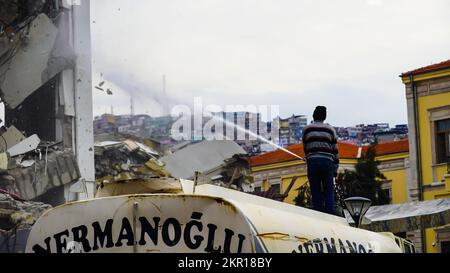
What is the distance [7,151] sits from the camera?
28250mm

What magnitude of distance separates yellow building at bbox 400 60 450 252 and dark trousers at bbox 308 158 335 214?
88.5ft

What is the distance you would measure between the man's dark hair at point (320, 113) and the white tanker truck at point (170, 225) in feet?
8.63

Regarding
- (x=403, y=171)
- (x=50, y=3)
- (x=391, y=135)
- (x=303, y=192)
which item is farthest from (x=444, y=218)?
(x=391, y=135)

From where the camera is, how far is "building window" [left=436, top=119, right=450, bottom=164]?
37375 mm

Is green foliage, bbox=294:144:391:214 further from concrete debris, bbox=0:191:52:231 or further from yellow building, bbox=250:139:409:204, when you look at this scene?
concrete debris, bbox=0:191:52:231

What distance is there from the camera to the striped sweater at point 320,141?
33.9 ft

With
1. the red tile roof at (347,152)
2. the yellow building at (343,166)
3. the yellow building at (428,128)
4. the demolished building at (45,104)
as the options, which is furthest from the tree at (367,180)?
the demolished building at (45,104)

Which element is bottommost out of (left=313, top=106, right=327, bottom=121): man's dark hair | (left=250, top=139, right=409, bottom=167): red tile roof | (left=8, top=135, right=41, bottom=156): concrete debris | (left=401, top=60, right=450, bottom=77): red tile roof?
(left=313, top=106, right=327, bottom=121): man's dark hair

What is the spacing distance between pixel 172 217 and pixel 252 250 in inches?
19.9

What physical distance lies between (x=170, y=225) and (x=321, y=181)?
346cm

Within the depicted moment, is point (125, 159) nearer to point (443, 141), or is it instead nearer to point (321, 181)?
point (443, 141)

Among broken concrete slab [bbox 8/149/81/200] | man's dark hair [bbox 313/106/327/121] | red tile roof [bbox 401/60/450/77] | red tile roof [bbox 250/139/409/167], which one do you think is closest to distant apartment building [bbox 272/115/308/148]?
red tile roof [bbox 250/139/409/167]

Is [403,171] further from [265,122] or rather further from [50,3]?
[50,3]
